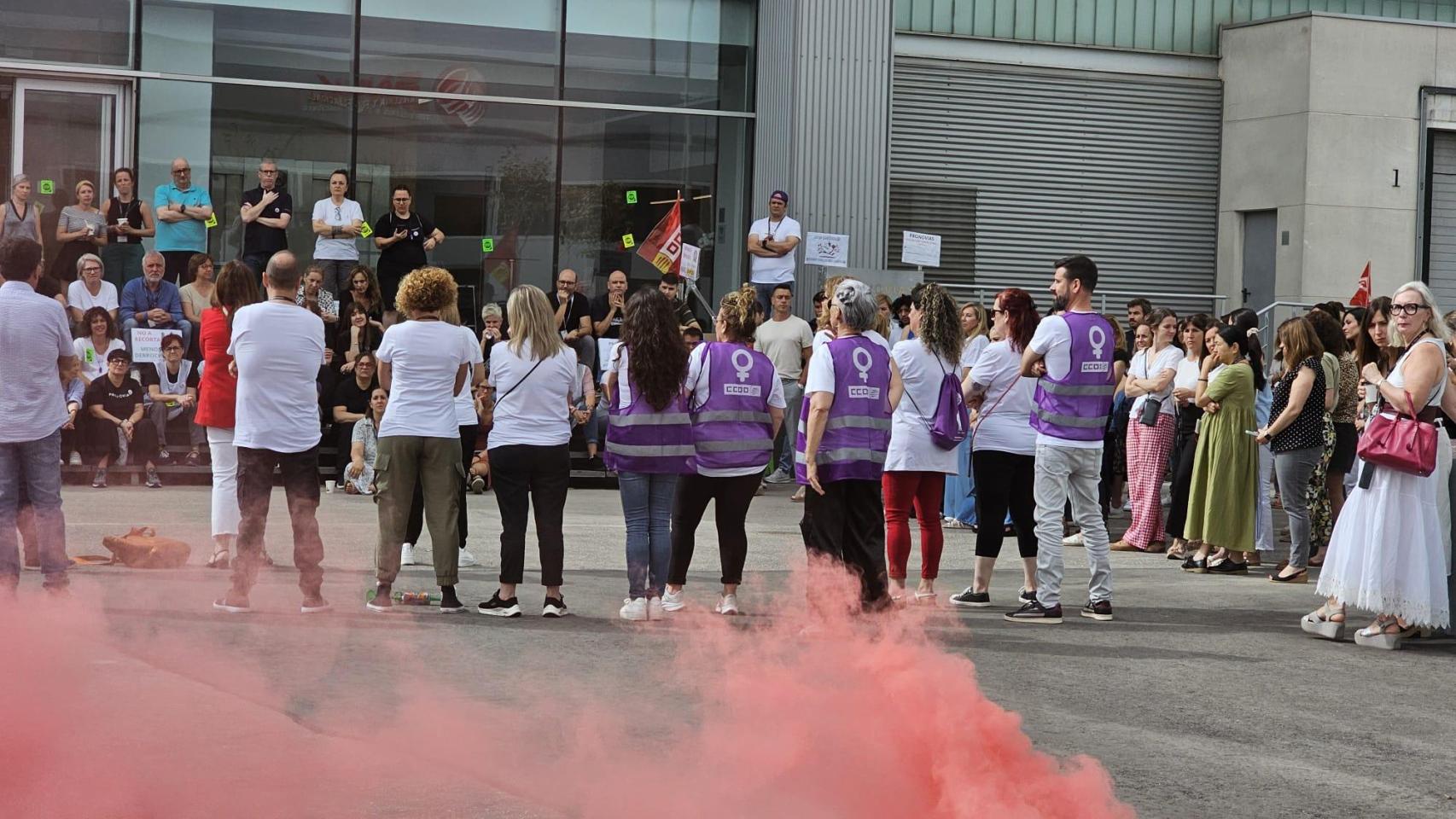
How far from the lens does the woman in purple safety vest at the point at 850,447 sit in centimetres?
905

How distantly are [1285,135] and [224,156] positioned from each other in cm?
1505

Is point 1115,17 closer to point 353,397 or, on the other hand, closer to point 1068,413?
point 353,397

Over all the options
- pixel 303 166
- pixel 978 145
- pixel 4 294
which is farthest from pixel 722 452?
pixel 978 145

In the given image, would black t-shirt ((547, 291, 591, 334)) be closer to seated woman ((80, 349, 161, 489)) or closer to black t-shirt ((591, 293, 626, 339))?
black t-shirt ((591, 293, 626, 339))

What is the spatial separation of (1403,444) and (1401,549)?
0.63 m

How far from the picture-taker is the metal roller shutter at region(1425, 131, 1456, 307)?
2511 cm

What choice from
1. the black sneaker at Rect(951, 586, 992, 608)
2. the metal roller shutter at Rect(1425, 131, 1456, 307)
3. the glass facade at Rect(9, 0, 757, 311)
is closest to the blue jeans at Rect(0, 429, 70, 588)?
the black sneaker at Rect(951, 586, 992, 608)

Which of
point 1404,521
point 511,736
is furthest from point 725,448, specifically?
point 1404,521

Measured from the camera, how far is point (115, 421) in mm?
15656

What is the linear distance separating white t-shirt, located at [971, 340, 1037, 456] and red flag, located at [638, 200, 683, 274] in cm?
900

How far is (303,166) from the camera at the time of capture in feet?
64.2

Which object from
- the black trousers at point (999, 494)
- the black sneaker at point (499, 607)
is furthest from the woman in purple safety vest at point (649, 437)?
the black trousers at point (999, 494)

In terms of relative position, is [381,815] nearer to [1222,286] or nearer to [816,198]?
[816,198]

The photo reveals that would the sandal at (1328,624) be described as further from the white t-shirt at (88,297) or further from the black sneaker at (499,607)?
the white t-shirt at (88,297)
